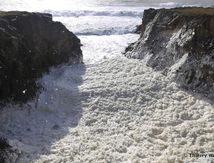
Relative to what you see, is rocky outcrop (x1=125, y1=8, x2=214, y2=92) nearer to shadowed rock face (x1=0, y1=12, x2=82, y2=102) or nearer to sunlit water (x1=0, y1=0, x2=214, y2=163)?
sunlit water (x1=0, y1=0, x2=214, y2=163)

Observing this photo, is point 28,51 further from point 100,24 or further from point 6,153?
point 100,24

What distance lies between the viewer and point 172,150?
10.1 meters

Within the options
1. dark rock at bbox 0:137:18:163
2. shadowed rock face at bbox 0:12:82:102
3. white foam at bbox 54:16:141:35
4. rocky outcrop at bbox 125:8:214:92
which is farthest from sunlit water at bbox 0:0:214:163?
white foam at bbox 54:16:141:35

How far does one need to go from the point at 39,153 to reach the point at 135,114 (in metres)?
3.50

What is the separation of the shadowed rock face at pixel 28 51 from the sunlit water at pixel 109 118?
1.46 feet

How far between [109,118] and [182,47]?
4362 mm

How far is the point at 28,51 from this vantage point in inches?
561

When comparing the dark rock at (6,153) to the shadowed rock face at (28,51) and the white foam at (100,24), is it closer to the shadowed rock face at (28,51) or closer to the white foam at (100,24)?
the shadowed rock face at (28,51)

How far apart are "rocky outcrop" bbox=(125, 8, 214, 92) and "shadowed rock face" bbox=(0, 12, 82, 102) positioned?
3.13m

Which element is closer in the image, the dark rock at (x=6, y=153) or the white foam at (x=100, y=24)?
the dark rock at (x=6, y=153)

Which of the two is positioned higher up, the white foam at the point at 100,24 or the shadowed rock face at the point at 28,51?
the shadowed rock face at the point at 28,51

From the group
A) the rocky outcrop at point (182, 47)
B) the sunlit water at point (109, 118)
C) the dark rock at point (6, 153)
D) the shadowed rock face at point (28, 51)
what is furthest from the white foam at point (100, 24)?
the dark rock at point (6, 153)

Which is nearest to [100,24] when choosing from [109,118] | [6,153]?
[109,118]

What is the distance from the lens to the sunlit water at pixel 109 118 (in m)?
10.2
